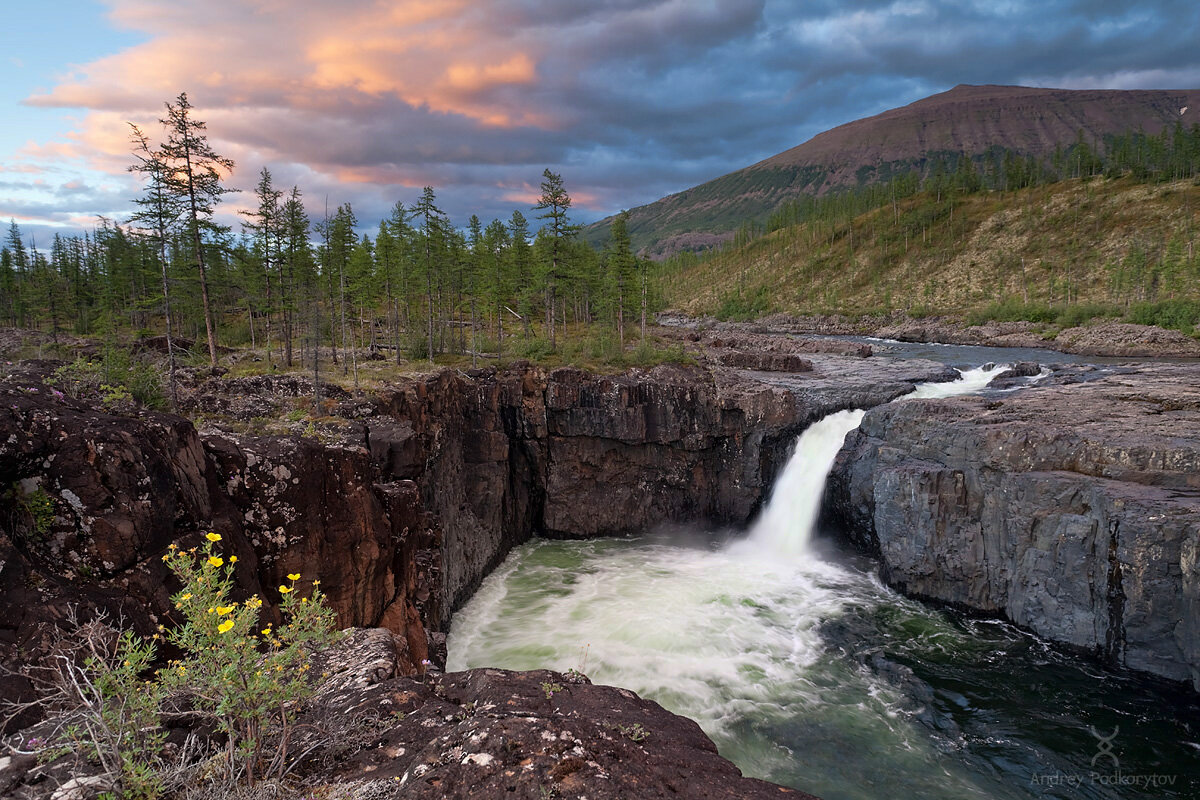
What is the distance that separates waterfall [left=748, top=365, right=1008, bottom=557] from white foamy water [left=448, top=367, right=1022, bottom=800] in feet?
0.21

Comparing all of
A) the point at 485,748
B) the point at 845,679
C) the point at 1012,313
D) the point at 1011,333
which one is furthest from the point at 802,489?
the point at 1012,313

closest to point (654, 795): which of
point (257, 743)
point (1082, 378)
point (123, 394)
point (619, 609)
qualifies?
point (257, 743)

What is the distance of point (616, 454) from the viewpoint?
106 feet

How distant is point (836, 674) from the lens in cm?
1850

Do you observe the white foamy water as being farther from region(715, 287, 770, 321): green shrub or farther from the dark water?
region(715, 287, 770, 321): green shrub

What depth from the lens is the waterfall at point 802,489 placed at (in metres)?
29.2

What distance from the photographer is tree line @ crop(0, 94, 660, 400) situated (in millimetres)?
23750

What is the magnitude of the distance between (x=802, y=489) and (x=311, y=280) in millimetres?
34422

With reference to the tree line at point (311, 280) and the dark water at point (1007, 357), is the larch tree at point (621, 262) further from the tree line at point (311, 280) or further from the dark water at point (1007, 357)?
the dark water at point (1007, 357)

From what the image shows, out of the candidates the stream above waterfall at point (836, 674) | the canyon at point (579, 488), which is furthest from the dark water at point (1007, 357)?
the stream above waterfall at point (836, 674)

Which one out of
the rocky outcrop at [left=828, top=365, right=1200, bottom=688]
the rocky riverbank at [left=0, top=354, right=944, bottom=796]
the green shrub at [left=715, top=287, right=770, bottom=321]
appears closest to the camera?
the rocky riverbank at [left=0, top=354, right=944, bottom=796]

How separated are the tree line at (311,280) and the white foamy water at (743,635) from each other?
1319 centimetres

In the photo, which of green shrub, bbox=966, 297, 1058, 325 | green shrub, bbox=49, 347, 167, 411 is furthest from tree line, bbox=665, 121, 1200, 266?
green shrub, bbox=49, 347, 167, 411

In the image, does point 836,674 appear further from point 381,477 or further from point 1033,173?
point 1033,173
